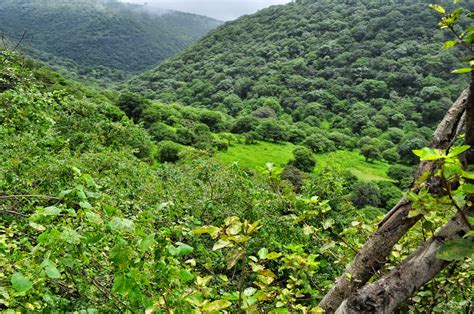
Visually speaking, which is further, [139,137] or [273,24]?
[273,24]

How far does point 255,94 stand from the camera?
363 ft

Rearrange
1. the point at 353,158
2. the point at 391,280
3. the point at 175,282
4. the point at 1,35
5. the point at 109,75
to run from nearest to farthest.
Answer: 1. the point at 391,280
2. the point at 175,282
3. the point at 1,35
4. the point at 353,158
5. the point at 109,75

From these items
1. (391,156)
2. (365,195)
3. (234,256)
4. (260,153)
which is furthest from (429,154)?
(391,156)

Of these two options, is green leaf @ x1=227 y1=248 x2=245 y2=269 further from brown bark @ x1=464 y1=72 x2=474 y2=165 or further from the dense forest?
brown bark @ x1=464 y1=72 x2=474 y2=165

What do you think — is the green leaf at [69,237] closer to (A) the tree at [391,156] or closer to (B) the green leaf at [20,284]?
(B) the green leaf at [20,284]

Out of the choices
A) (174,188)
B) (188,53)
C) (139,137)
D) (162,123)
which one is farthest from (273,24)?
(174,188)

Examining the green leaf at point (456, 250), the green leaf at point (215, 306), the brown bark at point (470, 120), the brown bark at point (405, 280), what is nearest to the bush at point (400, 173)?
the brown bark at point (405, 280)

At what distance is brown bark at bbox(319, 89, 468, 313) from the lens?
103 inches

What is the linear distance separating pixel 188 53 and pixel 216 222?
139m

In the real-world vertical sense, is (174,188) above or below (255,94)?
above

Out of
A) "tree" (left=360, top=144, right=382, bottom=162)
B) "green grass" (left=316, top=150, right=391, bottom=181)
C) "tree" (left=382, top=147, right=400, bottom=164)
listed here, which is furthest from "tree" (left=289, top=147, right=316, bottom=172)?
"tree" (left=382, top=147, right=400, bottom=164)

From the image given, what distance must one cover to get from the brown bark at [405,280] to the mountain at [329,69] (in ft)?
313

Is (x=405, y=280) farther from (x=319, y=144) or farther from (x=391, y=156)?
(x=391, y=156)

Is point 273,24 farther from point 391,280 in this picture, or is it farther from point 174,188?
point 391,280
